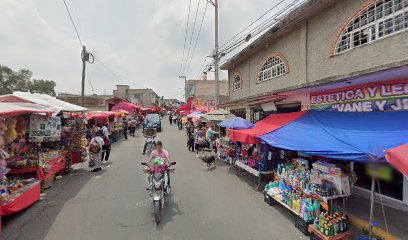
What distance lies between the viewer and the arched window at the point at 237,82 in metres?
16.4

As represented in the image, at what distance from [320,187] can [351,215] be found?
1359 mm

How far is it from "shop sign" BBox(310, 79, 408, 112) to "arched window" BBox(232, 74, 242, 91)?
33.6 feet

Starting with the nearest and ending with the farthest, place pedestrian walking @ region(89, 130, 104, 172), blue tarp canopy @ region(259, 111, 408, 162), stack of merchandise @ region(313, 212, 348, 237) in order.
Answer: blue tarp canopy @ region(259, 111, 408, 162) → stack of merchandise @ region(313, 212, 348, 237) → pedestrian walking @ region(89, 130, 104, 172)

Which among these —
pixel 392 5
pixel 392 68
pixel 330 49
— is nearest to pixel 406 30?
pixel 392 5

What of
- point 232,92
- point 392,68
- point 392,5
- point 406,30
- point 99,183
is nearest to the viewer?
point 392,68

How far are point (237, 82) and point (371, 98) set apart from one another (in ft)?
41.0

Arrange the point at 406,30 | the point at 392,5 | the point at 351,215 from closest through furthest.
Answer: the point at 351,215 < the point at 406,30 < the point at 392,5

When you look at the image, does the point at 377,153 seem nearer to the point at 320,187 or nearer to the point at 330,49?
the point at 320,187

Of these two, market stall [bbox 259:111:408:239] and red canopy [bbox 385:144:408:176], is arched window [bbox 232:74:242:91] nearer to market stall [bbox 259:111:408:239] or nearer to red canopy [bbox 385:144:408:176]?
market stall [bbox 259:111:408:239]

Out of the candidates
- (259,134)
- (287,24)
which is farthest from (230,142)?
(287,24)

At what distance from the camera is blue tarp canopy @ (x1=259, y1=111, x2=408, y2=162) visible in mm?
3543

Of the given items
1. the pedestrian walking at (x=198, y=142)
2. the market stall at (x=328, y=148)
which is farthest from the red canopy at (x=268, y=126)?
the pedestrian walking at (x=198, y=142)

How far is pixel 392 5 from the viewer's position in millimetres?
6234

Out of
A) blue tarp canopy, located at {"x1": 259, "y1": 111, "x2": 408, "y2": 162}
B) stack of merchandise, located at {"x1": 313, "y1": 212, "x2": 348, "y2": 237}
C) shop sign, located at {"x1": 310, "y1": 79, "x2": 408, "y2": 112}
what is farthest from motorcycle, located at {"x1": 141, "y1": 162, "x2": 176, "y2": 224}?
shop sign, located at {"x1": 310, "y1": 79, "x2": 408, "y2": 112}
